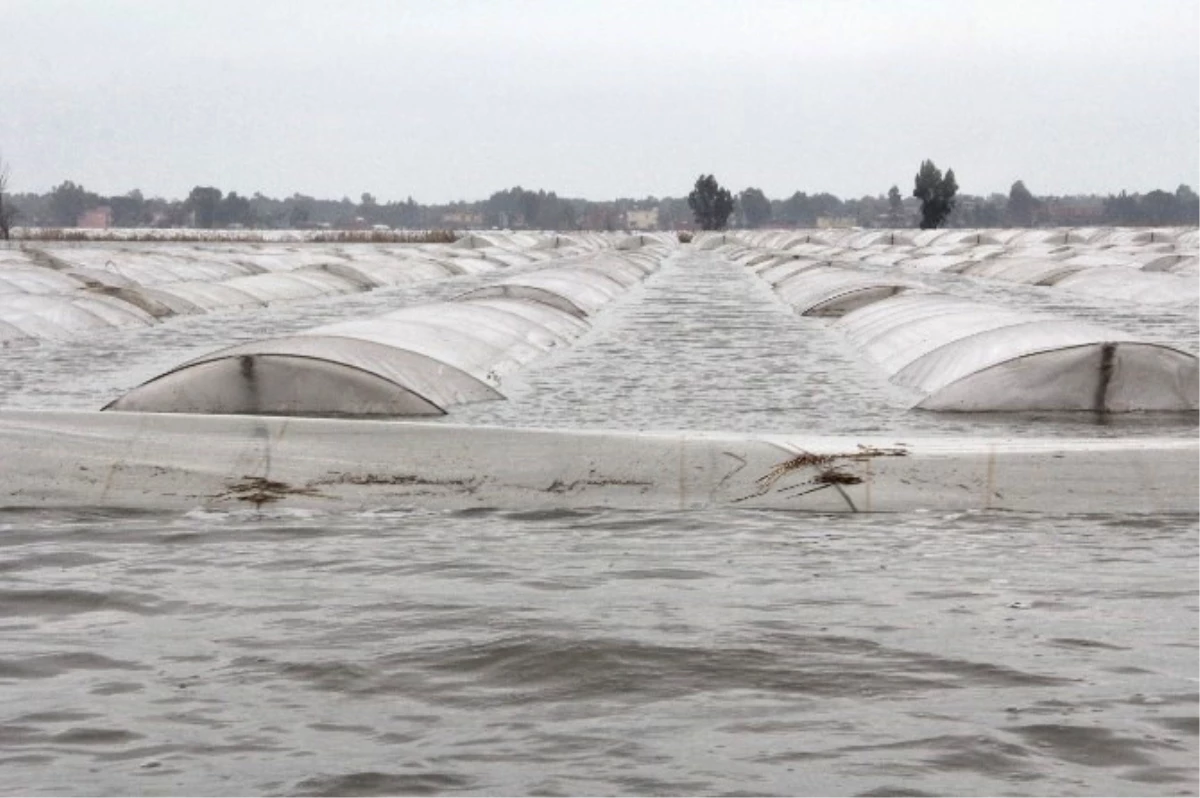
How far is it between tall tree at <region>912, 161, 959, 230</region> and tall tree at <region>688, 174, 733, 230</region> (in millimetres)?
35582

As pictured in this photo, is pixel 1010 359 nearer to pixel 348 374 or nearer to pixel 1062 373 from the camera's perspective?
pixel 1062 373

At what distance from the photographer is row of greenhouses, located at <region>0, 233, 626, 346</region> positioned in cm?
2534

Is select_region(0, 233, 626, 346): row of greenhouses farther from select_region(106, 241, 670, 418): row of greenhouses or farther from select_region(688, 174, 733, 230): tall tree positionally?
select_region(688, 174, 733, 230): tall tree

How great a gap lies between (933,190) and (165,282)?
70.7 meters

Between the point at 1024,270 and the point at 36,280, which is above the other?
the point at 1024,270

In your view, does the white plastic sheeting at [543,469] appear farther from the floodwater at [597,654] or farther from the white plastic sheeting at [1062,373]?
the white plastic sheeting at [1062,373]

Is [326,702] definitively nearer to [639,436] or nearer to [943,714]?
[943,714]

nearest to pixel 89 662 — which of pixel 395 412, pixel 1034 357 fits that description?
pixel 395 412

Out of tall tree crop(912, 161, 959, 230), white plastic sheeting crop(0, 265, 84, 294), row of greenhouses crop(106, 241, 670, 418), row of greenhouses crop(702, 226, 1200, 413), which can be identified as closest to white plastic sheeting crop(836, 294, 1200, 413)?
row of greenhouses crop(702, 226, 1200, 413)

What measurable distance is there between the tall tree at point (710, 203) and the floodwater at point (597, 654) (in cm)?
13108

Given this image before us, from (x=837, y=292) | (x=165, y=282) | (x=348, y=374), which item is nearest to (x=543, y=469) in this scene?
(x=348, y=374)

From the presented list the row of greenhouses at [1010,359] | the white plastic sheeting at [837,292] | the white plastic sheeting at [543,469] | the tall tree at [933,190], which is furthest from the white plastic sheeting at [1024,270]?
the tall tree at [933,190]

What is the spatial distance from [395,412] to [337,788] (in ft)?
31.4

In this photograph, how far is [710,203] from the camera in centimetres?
14175
